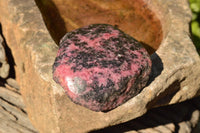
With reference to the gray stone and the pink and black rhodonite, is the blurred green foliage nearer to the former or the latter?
the pink and black rhodonite

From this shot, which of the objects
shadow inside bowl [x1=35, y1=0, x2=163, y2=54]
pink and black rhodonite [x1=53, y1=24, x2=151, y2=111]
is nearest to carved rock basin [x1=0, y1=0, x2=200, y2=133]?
shadow inside bowl [x1=35, y1=0, x2=163, y2=54]

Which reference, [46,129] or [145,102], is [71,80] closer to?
[145,102]

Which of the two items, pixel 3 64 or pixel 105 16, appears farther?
pixel 105 16

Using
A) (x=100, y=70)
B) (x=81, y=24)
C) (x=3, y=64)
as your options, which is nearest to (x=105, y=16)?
(x=81, y=24)

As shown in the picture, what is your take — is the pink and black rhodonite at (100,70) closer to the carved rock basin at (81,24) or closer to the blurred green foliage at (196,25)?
the carved rock basin at (81,24)

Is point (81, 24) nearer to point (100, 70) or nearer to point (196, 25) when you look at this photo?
point (100, 70)

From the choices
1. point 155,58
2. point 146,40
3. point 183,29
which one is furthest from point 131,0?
point 155,58

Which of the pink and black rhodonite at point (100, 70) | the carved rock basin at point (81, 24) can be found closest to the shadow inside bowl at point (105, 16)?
the carved rock basin at point (81, 24)
